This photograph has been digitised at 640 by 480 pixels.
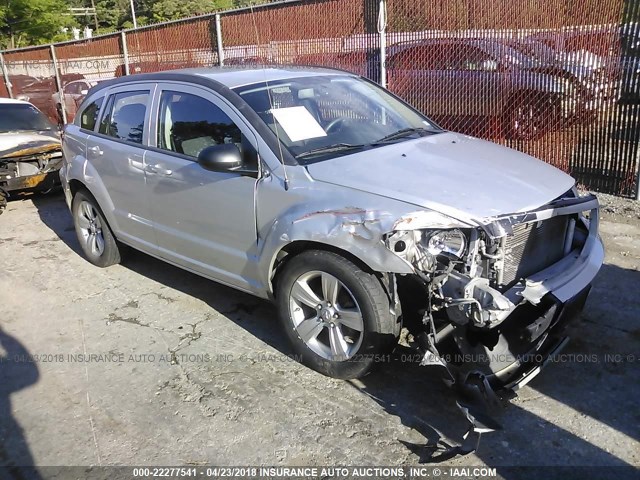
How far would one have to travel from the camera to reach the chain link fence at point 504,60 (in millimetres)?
6363

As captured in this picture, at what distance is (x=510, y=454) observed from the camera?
281 centimetres

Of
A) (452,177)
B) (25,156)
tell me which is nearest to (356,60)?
(25,156)

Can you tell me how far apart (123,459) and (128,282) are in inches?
101

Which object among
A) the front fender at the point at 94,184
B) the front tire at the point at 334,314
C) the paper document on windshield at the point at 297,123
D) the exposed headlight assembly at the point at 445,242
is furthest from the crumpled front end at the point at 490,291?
the front fender at the point at 94,184

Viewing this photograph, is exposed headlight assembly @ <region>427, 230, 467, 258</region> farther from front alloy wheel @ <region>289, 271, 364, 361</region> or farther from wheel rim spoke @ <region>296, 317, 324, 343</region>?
wheel rim spoke @ <region>296, 317, 324, 343</region>

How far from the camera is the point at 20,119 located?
9023 millimetres

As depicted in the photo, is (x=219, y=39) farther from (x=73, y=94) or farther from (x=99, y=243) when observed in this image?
(x=73, y=94)

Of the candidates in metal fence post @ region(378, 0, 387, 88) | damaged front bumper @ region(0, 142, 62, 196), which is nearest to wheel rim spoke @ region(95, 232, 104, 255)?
damaged front bumper @ region(0, 142, 62, 196)

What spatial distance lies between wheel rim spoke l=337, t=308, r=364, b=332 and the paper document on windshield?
1.18 m

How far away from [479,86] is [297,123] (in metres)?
4.27

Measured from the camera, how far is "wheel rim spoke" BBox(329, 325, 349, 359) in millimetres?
3393

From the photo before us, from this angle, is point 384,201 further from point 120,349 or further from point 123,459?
point 120,349

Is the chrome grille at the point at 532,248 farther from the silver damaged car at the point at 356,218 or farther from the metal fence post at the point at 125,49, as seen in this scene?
the metal fence post at the point at 125,49

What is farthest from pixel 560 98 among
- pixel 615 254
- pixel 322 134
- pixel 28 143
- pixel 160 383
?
pixel 28 143
